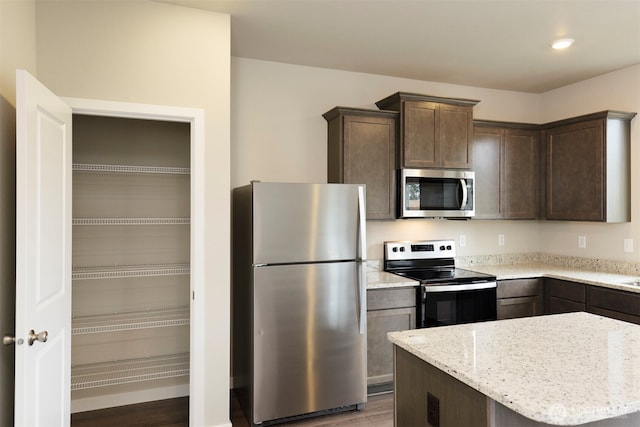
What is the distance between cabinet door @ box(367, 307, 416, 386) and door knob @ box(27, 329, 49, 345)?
81.7 inches

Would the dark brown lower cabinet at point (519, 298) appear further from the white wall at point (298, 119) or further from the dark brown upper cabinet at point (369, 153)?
the dark brown upper cabinet at point (369, 153)

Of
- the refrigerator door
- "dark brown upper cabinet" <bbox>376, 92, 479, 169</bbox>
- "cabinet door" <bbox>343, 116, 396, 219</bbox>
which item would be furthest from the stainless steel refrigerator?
"dark brown upper cabinet" <bbox>376, 92, 479, 169</bbox>

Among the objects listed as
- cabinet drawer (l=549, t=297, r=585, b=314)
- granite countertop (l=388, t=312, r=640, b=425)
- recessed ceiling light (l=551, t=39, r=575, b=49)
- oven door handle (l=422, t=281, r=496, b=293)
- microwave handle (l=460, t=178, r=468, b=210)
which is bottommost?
cabinet drawer (l=549, t=297, r=585, b=314)

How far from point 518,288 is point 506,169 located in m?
1.15

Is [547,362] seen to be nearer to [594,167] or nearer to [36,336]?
[36,336]

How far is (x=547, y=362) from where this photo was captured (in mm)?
1514

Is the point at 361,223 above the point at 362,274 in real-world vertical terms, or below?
above

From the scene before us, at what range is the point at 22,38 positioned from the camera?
212cm

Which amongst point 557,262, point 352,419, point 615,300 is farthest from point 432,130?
point 352,419

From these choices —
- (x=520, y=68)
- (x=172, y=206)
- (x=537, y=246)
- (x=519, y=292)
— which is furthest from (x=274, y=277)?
(x=537, y=246)

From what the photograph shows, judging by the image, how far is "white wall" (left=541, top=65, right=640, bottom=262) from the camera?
143 inches

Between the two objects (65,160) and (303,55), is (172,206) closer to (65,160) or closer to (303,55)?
(65,160)

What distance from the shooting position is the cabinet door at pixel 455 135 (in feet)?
12.0

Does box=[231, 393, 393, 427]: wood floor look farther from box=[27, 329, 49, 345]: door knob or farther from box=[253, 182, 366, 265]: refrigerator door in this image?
box=[27, 329, 49, 345]: door knob
